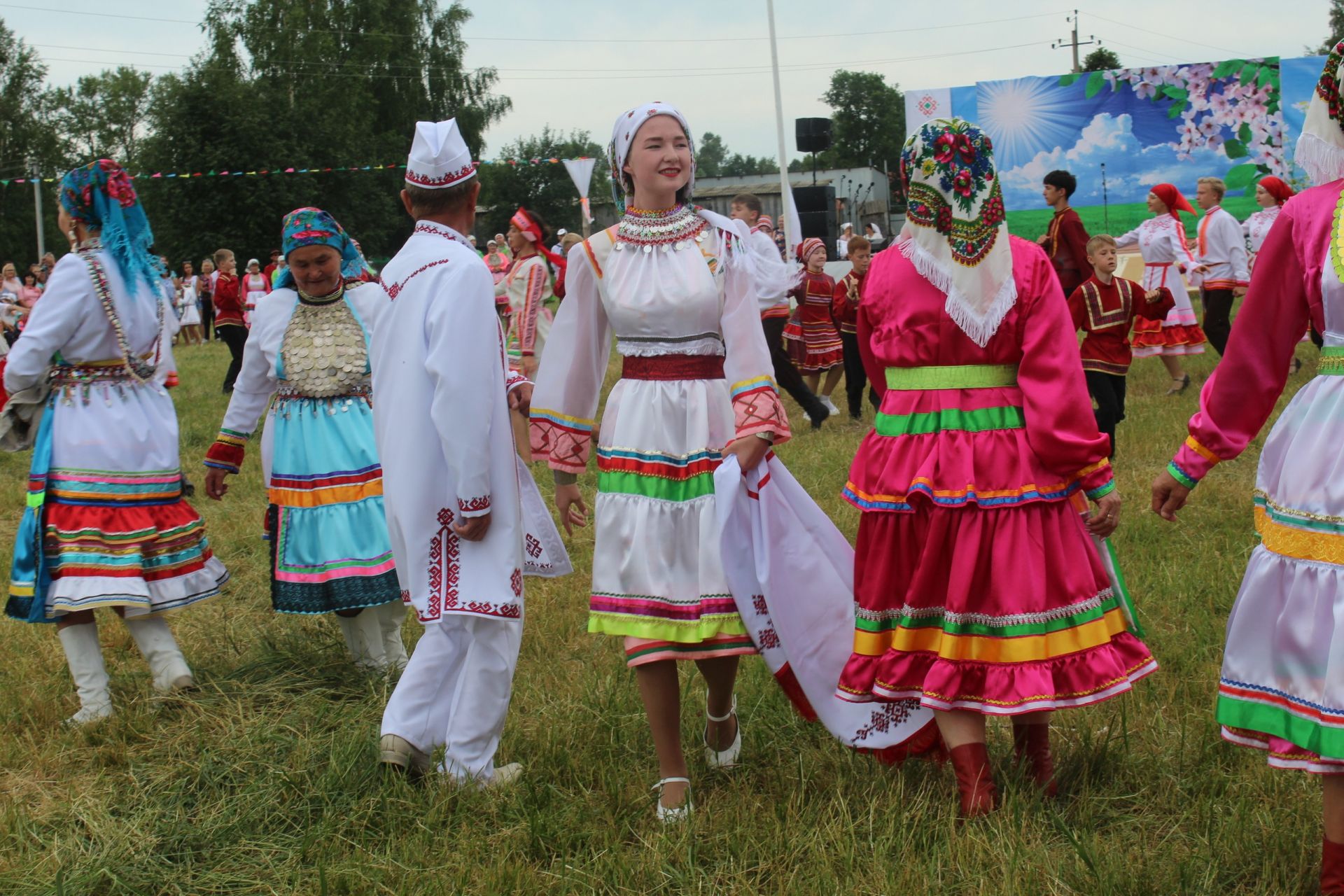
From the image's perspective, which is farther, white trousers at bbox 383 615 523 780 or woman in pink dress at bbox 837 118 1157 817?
white trousers at bbox 383 615 523 780

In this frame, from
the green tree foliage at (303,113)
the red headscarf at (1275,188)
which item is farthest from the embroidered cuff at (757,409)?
the green tree foliage at (303,113)

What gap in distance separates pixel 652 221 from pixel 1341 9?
6024 centimetres

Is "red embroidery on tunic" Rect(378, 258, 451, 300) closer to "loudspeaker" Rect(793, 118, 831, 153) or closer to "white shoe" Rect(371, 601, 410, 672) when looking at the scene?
"white shoe" Rect(371, 601, 410, 672)

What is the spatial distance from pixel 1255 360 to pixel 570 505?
6.22ft

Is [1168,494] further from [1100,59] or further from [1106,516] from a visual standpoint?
[1100,59]

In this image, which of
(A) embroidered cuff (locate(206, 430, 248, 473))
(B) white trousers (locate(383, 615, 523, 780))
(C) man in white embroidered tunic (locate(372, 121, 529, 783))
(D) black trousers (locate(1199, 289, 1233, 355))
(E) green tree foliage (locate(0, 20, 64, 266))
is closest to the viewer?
(C) man in white embroidered tunic (locate(372, 121, 529, 783))

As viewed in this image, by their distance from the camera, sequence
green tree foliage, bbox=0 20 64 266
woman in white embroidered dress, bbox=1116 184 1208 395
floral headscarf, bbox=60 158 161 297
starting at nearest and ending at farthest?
floral headscarf, bbox=60 158 161 297, woman in white embroidered dress, bbox=1116 184 1208 395, green tree foliage, bbox=0 20 64 266

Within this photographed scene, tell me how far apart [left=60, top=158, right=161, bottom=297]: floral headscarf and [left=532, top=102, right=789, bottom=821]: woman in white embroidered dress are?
2.08m

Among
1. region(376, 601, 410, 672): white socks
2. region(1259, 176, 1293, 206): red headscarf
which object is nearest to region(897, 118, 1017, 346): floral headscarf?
region(376, 601, 410, 672): white socks

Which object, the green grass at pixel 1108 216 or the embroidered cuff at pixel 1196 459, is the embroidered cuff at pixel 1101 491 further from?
the green grass at pixel 1108 216

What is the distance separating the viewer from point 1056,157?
2273 cm

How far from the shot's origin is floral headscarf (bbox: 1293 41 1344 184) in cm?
263

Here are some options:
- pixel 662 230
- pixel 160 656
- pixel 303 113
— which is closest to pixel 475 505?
pixel 662 230

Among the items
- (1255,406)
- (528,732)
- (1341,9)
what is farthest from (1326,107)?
(1341,9)
